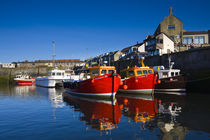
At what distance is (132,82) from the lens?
75.6 feet

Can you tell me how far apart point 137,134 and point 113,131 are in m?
1.17

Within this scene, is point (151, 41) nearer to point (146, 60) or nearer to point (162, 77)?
point (146, 60)

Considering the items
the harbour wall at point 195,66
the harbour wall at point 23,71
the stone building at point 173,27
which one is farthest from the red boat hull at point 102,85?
the harbour wall at point 23,71

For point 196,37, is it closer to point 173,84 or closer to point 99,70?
point 173,84

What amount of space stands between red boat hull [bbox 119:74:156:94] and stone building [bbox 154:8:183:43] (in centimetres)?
4119

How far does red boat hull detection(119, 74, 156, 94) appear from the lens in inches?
848

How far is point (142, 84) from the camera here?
2214cm

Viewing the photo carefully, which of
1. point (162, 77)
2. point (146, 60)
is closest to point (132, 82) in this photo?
point (162, 77)

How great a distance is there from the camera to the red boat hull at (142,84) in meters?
21.5

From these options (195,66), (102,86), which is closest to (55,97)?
(102,86)

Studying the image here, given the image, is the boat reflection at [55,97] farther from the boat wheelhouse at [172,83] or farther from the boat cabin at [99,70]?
the boat wheelhouse at [172,83]

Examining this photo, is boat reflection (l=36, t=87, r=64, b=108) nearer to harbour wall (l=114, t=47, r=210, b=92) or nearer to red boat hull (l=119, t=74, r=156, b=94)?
red boat hull (l=119, t=74, r=156, b=94)

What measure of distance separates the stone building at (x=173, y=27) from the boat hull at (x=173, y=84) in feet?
123

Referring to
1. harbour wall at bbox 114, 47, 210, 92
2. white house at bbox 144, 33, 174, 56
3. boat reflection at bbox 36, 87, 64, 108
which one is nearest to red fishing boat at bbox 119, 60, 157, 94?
harbour wall at bbox 114, 47, 210, 92
